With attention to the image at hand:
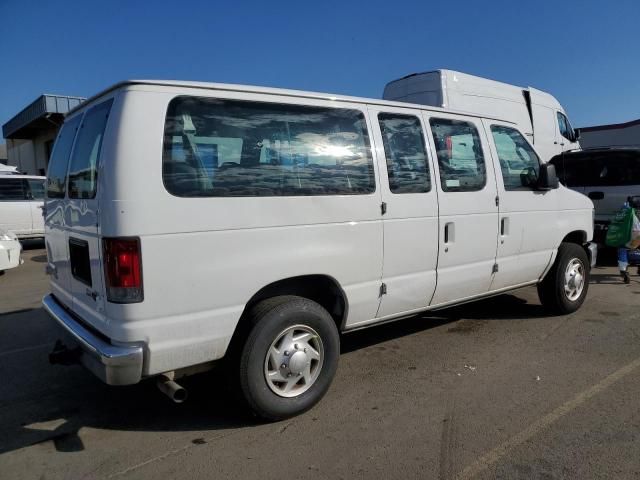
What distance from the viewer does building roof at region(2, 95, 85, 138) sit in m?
24.9

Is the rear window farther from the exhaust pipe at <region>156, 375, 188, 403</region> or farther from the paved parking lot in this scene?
the exhaust pipe at <region>156, 375, 188, 403</region>

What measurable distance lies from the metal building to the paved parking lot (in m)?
21.0

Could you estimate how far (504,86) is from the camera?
11234 mm

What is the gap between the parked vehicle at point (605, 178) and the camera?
909 cm

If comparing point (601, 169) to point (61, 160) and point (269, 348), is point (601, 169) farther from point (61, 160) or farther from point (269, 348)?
point (61, 160)

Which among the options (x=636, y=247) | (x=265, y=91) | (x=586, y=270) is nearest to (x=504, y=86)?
(x=636, y=247)

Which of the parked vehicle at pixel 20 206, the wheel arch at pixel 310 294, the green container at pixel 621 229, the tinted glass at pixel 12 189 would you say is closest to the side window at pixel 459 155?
the wheel arch at pixel 310 294

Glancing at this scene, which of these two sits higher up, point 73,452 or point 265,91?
point 265,91

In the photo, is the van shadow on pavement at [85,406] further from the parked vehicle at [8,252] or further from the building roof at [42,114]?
the building roof at [42,114]

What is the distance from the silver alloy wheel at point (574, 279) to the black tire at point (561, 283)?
0.01 meters

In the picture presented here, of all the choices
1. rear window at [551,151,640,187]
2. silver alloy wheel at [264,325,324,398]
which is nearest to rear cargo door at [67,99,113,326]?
silver alloy wheel at [264,325,324,398]

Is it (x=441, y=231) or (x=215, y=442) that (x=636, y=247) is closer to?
(x=441, y=231)

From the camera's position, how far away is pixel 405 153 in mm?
4102

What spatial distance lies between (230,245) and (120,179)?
0.72 m
